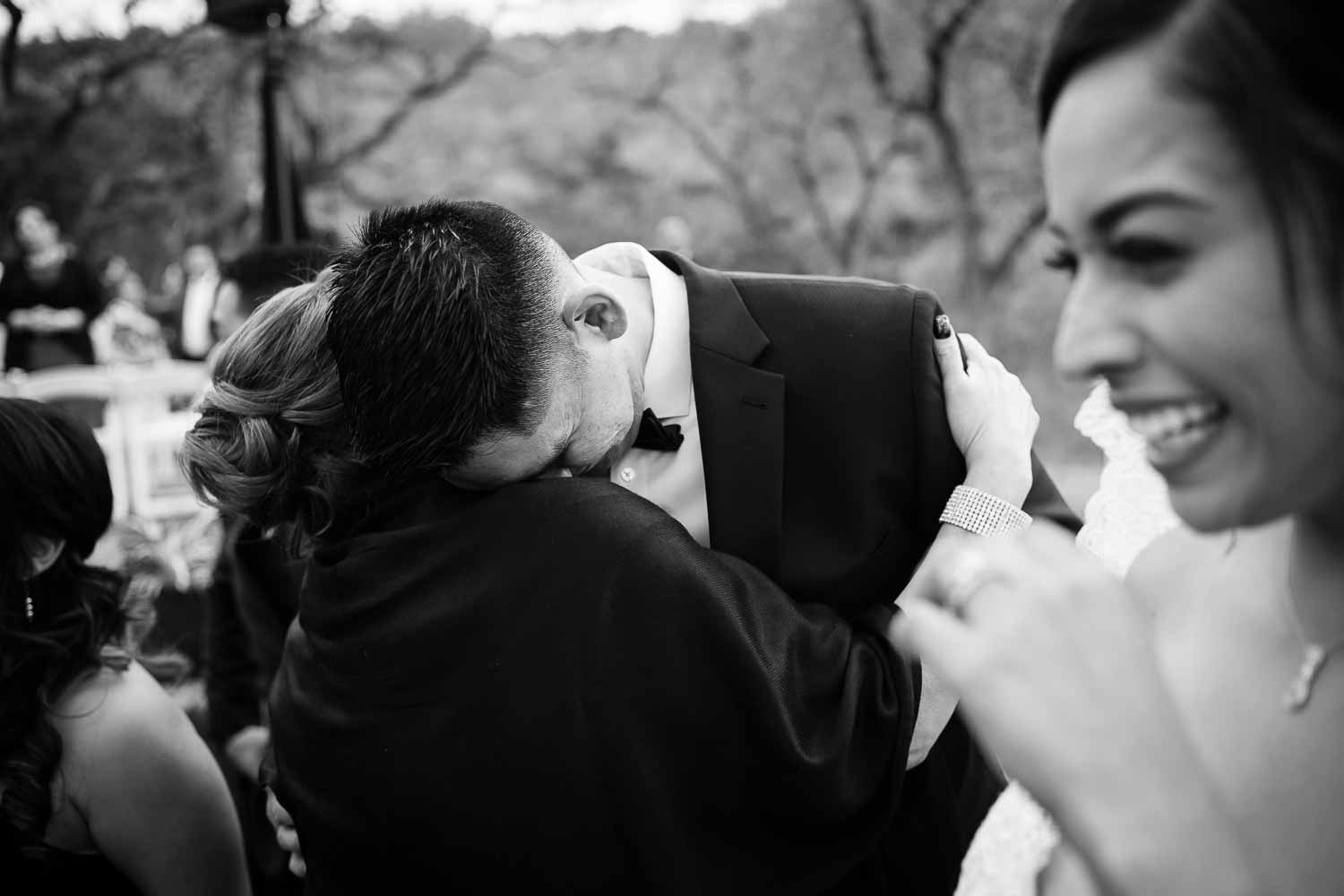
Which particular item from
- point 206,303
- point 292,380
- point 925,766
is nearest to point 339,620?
point 292,380

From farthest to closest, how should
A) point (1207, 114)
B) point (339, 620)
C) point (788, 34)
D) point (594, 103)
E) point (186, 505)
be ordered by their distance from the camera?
point (594, 103)
point (788, 34)
point (186, 505)
point (339, 620)
point (1207, 114)

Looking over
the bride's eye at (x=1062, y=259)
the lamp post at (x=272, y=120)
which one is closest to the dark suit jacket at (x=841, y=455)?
the bride's eye at (x=1062, y=259)

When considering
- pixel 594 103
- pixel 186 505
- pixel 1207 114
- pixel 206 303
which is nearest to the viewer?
pixel 1207 114

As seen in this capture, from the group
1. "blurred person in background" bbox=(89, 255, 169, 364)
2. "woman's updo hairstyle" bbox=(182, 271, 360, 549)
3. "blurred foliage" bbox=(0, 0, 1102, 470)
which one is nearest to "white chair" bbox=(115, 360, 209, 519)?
"blurred person in background" bbox=(89, 255, 169, 364)

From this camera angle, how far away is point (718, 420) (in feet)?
7.32

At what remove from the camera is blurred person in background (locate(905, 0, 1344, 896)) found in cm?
89

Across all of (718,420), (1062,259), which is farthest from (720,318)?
(1062,259)

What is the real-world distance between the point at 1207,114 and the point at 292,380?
1.66m

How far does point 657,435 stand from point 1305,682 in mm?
1319

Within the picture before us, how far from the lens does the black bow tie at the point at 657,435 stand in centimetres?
226

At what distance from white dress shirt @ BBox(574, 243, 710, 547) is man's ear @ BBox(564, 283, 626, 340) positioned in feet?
0.46

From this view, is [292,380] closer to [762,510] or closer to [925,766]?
[762,510]

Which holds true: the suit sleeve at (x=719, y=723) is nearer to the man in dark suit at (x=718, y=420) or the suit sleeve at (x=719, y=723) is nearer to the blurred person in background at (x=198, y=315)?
the man in dark suit at (x=718, y=420)

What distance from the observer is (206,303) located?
35.8ft
